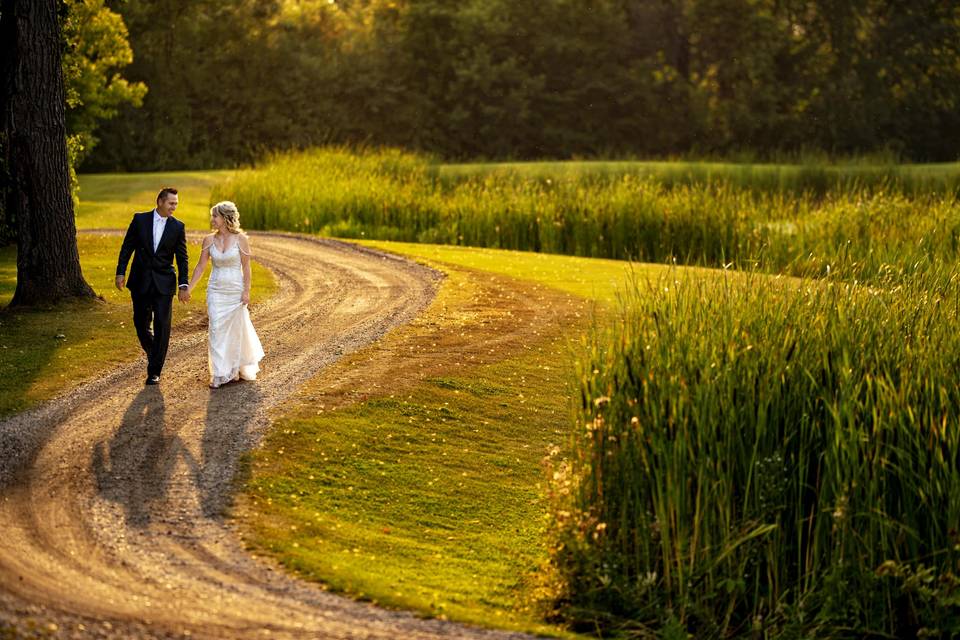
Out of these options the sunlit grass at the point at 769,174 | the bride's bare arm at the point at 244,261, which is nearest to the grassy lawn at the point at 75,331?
the bride's bare arm at the point at 244,261

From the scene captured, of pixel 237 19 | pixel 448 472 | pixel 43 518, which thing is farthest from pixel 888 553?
pixel 237 19

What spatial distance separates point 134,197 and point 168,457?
28.2 meters

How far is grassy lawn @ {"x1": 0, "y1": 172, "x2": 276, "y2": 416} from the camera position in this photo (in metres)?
13.6

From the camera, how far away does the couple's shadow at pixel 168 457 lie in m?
10.1

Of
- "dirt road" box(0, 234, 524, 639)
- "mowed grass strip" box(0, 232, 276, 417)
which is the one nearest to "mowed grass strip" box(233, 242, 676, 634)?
"dirt road" box(0, 234, 524, 639)

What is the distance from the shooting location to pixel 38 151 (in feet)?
57.1

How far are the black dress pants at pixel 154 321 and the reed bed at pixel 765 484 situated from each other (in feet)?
17.2

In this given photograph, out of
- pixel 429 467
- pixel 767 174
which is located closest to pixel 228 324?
pixel 429 467

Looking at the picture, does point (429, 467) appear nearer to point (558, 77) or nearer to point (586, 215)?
point (586, 215)

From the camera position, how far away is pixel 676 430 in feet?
30.8

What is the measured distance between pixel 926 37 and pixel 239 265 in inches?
2209

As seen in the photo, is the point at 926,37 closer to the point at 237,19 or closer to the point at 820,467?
the point at 237,19

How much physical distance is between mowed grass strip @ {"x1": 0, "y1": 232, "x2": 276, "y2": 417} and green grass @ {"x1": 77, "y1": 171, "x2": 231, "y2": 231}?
10189 millimetres

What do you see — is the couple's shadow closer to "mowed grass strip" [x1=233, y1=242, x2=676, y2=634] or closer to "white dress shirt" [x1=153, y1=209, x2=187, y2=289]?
"mowed grass strip" [x1=233, y1=242, x2=676, y2=634]
